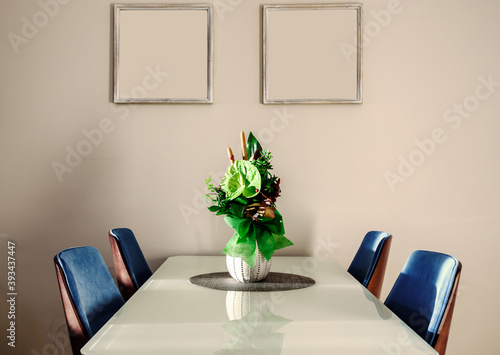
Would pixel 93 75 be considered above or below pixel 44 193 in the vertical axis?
above

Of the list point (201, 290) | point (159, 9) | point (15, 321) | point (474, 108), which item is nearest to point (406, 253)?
point (474, 108)

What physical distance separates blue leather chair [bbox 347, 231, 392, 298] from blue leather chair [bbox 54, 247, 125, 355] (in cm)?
107

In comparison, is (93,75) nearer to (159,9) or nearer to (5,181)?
(159,9)

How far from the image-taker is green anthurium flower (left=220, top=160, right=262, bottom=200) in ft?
5.32

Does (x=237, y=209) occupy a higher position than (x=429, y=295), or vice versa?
(x=237, y=209)

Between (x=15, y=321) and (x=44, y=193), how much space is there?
765 millimetres

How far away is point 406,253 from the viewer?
2.61 m

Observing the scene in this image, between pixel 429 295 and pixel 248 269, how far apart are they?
0.67 meters

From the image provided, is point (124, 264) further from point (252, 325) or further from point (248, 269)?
point (252, 325)

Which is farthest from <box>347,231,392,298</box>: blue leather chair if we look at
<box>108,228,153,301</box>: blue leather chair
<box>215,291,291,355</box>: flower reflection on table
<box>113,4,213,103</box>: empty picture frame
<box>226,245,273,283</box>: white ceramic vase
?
<box>113,4,213,103</box>: empty picture frame

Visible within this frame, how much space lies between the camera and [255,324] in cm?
122

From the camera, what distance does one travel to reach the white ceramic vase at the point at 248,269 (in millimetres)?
1748

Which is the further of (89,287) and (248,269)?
(248,269)

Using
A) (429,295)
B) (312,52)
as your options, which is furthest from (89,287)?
(312,52)
